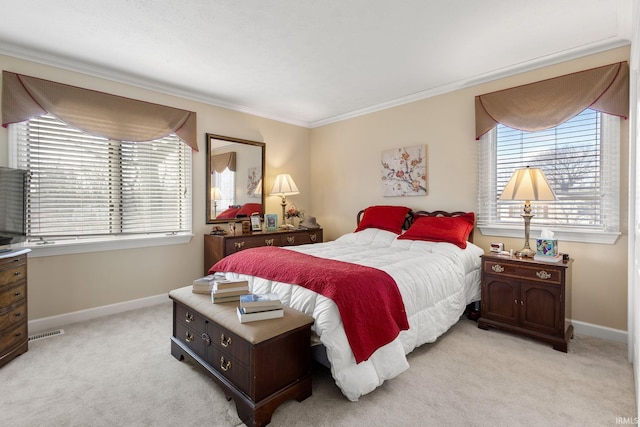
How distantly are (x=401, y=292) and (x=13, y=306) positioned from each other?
2865mm

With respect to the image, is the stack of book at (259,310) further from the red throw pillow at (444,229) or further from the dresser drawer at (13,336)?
the red throw pillow at (444,229)

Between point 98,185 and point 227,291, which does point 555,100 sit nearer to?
point 227,291

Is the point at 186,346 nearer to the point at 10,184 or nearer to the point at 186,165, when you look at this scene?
the point at 10,184

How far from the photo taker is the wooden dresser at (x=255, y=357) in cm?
164

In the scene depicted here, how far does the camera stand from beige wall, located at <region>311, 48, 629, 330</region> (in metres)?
2.69

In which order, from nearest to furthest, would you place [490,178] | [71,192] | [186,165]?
[71,192] < [490,178] < [186,165]

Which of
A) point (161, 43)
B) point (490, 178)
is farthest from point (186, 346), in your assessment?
point (490, 178)

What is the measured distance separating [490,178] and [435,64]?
4.31ft

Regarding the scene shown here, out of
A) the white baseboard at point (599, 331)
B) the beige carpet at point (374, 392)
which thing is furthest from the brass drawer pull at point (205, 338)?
the white baseboard at point (599, 331)

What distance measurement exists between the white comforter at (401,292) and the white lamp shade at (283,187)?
1257 mm

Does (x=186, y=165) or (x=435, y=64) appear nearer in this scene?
(x=435, y=64)

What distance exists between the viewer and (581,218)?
2.80 m

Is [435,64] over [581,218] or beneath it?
over

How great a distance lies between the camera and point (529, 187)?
2.70 m
